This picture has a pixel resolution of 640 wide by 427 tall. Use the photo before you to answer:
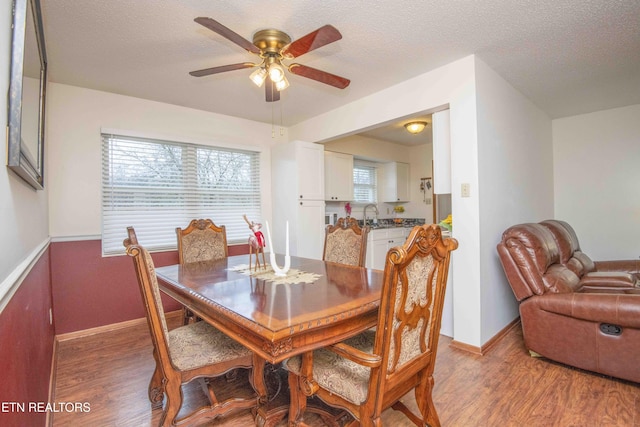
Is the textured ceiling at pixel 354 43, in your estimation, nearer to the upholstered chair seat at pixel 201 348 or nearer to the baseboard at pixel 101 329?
the upholstered chair seat at pixel 201 348

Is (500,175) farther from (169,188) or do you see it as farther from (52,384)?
(52,384)

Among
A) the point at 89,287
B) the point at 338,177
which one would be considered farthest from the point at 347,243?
the point at 89,287

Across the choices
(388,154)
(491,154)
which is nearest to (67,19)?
(491,154)

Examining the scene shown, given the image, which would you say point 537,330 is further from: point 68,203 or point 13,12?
point 68,203

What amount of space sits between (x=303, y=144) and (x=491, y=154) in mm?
2183

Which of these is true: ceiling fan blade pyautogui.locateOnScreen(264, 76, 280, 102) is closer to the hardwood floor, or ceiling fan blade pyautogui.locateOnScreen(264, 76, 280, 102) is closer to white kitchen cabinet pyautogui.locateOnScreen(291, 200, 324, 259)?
white kitchen cabinet pyautogui.locateOnScreen(291, 200, 324, 259)

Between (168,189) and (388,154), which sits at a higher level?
(388,154)

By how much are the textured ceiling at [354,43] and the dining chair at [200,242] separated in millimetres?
1419

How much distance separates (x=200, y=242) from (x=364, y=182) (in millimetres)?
3406

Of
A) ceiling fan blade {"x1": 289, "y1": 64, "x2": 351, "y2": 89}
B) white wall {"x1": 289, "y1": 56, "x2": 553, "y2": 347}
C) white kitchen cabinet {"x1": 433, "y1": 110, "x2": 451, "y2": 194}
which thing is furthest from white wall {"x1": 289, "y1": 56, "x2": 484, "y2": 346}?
ceiling fan blade {"x1": 289, "y1": 64, "x2": 351, "y2": 89}

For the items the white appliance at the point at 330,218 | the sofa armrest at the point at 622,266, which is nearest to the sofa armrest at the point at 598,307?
the sofa armrest at the point at 622,266

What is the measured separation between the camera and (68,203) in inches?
115

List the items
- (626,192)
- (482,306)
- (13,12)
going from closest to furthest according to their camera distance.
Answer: (13,12) → (482,306) → (626,192)

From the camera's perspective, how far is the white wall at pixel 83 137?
2861 mm
